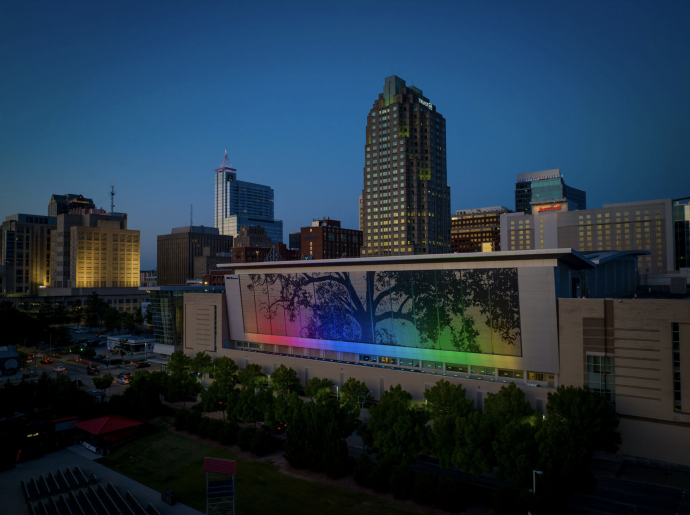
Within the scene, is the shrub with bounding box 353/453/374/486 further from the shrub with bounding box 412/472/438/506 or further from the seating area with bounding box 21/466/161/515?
the seating area with bounding box 21/466/161/515

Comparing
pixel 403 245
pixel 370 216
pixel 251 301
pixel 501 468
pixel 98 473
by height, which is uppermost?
pixel 370 216

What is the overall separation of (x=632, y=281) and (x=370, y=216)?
8489cm

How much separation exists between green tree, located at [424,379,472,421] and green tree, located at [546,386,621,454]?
8.54 meters

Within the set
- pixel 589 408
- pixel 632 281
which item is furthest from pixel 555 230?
pixel 589 408

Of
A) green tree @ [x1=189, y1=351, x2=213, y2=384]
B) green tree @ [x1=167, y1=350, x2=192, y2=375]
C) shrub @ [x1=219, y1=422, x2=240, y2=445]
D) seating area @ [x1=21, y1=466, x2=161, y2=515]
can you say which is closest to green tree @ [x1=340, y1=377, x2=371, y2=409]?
shrub @ [x1=219, y1=422, x2=240, y2=445]

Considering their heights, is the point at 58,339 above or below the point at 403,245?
below

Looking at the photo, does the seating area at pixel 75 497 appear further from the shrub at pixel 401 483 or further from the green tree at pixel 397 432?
the green tree at pixel 397 432

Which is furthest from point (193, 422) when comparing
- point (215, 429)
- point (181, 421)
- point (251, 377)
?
point (251, 377)

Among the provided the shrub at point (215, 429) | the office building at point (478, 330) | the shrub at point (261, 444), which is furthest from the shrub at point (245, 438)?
the office building at point (478, 330)

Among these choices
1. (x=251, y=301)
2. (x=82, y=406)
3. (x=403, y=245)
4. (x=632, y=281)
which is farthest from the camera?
(x=403, y=245)

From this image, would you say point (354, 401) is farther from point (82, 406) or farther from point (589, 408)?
point (82, 406)

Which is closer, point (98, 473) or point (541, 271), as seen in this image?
point (98, 473)

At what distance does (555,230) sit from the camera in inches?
7195

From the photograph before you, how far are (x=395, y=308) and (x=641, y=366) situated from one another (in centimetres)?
3117
